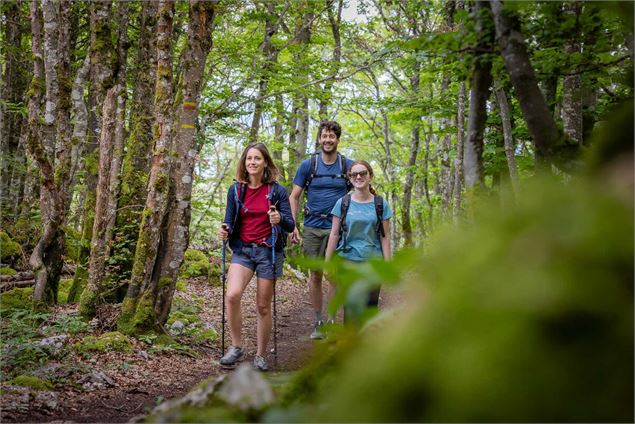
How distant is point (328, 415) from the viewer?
88cm

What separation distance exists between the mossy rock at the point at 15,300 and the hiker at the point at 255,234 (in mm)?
4193

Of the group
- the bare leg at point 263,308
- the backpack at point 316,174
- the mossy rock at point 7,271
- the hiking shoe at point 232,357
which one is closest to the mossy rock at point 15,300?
the mossy rock at point 7,271

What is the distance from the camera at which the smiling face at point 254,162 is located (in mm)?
6184

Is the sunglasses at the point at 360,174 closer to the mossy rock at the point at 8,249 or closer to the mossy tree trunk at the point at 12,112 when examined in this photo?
the mossy rock at the point at 8,249

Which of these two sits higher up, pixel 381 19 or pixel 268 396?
pixel 381 19

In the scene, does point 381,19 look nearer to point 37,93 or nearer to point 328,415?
point 37,93

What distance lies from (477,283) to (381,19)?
63.6ft

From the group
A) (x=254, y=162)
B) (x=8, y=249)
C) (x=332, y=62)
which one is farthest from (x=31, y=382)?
(x=332, y=62)

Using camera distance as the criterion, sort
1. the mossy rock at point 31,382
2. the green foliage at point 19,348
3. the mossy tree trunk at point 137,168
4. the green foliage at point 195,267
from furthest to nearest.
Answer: the green foliage at point 195,267
the mossy tree trunk at point 137,168
the green foliage at point 19,348
the mossy rock at point 31,382

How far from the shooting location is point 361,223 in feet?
20.3

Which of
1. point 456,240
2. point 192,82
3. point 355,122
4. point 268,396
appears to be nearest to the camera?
point 456,240

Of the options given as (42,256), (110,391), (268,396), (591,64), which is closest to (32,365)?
(110,391)

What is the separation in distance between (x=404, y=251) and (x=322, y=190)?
21.1ft

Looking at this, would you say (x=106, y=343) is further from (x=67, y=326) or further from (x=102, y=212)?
(x=102, y=212)
